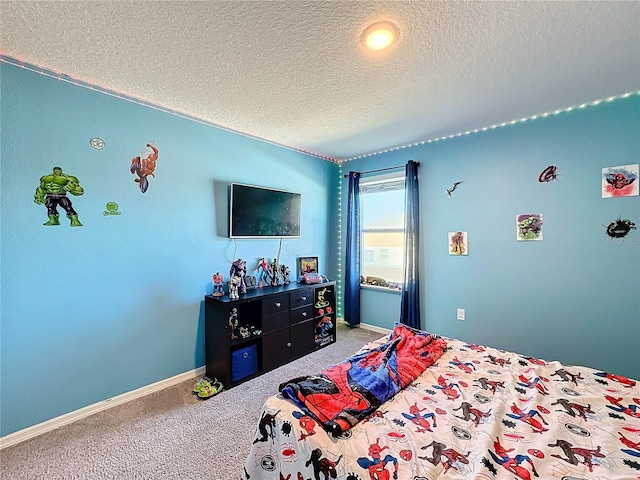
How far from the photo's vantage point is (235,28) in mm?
1518

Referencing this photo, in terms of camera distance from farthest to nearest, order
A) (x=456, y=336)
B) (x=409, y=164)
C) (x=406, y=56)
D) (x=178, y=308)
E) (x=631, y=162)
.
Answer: (x=409, y=164) → (x=456, y=336) → (x=178, y=308) → (x=631, y=162) → (x=406, y=56)

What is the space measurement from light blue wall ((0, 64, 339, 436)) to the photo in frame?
95 centimetres

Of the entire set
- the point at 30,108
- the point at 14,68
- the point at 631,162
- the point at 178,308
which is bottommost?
the point at 178,308

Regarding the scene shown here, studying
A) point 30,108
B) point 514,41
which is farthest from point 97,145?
point 514,41

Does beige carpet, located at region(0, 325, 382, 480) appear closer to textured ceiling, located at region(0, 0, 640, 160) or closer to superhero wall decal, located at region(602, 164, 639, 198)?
textured ceiling, located at region(0, 0, 640, 160)

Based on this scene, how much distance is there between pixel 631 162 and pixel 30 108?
4.55 meters

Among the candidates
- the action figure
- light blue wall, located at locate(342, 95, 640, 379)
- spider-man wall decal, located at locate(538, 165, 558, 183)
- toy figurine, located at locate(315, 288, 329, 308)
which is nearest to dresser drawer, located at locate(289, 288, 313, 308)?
toy figurine, located at locate(315, 288, 329, 308)

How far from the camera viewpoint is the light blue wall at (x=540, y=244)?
231 centimetres

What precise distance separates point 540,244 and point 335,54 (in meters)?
2.56

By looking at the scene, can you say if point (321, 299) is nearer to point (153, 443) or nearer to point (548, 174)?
point (153, 443)

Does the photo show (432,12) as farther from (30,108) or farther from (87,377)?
(87,377)

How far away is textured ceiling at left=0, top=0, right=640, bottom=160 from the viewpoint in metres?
1.41

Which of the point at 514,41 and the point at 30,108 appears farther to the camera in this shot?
the point at 30,108

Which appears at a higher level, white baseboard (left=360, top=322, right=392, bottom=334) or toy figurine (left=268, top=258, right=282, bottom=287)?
toy figurine (left=268, top=258, right=282, bottom=287)
